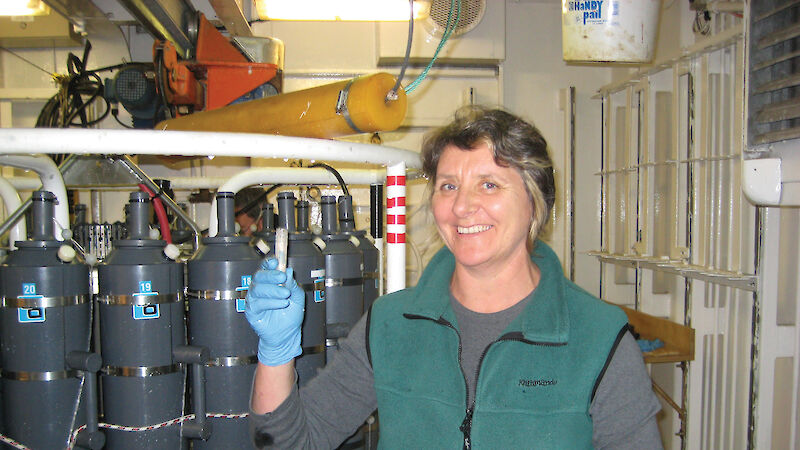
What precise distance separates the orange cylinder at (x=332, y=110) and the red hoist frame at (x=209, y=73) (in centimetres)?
72

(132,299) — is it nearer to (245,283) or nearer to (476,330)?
(245,283)

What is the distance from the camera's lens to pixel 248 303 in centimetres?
108

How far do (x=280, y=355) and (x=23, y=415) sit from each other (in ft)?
2.34

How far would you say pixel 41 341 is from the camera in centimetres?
126

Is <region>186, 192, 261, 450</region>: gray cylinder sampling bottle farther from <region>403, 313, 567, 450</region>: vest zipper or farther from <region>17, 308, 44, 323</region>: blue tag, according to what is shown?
<region>403, 313, 567, 450</region>: vest zipper

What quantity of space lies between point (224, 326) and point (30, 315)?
0.44 metres

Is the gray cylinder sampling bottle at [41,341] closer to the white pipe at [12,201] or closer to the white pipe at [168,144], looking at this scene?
the white pipe at [168,144]

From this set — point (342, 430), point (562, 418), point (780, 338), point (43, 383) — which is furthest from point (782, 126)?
point (43, 383)

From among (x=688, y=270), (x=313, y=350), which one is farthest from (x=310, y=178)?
(x=688, y=270)

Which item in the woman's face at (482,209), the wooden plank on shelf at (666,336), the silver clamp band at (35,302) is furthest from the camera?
the wooden plank on shelf at (666,336)

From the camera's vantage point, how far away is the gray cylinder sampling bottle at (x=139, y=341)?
4.12 feet

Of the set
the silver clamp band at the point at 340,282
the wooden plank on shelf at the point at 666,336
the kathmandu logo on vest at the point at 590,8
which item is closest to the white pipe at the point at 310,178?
the silver clamp band at the point at 340,282

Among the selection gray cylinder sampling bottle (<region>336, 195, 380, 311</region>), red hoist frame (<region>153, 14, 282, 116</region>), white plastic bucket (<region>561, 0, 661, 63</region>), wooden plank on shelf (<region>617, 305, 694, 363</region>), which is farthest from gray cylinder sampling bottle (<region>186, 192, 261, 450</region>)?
wooden plank on shelf (<region>617, 305, 694, 363</region>)

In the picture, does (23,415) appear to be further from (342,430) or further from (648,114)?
(648,114)
